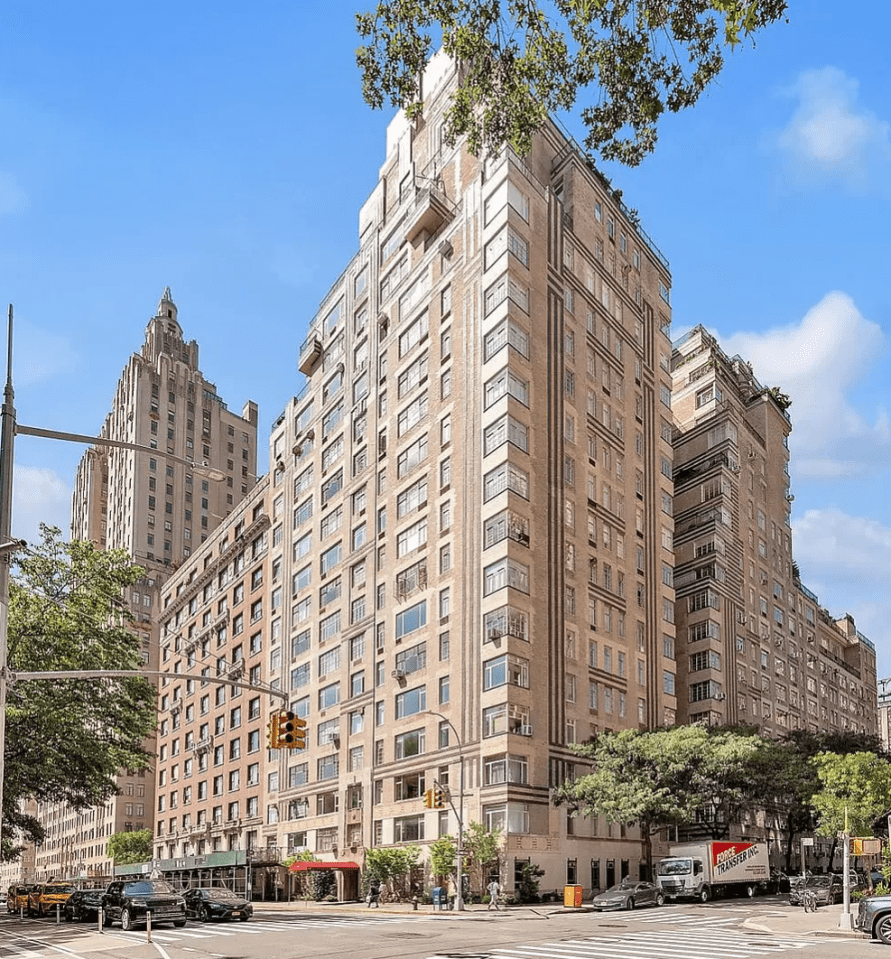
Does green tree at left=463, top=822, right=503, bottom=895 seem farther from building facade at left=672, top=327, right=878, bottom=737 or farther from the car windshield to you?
building facade at left=672, top=327, right=878, bottom=737

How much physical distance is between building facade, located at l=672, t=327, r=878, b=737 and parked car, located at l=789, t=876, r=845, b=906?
35411 mm

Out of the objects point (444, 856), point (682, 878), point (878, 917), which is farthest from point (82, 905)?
point (878, 917)

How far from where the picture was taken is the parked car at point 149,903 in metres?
43.1

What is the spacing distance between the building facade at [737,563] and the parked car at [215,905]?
49.4 metres

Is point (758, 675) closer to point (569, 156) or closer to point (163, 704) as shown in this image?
point (569, 156)

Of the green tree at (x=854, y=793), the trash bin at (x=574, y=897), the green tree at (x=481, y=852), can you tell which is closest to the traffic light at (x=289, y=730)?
the trash bin at (x=574, y=897)

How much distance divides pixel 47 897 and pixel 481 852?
72.3 feet

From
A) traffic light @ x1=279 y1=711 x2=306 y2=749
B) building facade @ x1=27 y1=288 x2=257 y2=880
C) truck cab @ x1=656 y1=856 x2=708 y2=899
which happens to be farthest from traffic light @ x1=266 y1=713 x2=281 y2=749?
building facade @ x1=27 y1=288 x2=257 y2=880

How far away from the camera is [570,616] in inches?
2852

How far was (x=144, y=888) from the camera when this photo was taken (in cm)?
4431

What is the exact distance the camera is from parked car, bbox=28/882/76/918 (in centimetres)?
5616

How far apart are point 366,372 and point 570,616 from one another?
27.7 meters

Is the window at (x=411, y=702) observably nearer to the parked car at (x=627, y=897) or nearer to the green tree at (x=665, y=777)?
the green tree at (x=665, y=777)

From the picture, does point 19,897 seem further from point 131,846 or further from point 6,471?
point 131,846
